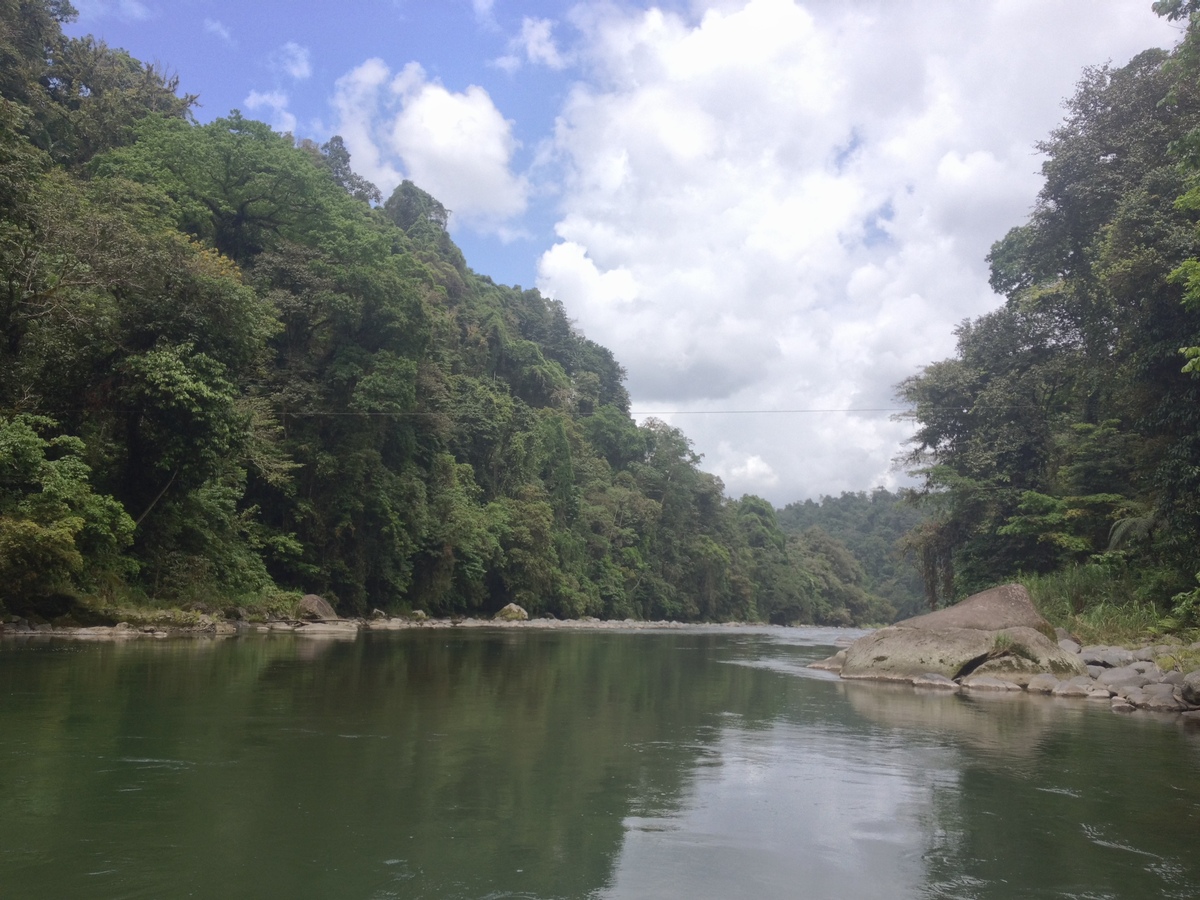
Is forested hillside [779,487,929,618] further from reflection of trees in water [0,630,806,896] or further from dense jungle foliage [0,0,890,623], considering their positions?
reflection of trees in water [0,630,806,896]

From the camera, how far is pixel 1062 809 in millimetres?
6070

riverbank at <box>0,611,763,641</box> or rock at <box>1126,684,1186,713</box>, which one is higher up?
rock at <box>1126,684,1186,713</box>

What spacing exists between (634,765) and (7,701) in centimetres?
640

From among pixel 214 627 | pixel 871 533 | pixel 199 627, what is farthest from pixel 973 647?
pixel 871 533

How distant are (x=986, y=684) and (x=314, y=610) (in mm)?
20534

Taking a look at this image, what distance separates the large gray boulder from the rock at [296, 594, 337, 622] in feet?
56.9

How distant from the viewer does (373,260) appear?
34344 millimetres

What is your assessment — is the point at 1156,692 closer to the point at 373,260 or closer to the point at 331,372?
the point at 331,372

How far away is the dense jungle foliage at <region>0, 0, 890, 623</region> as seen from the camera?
18.3 metres

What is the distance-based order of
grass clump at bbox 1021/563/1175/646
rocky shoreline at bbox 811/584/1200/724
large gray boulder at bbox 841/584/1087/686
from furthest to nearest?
1. grass clump at bbox 1021/563/1175/646
2. large gray boulder at bbox 841/584/1087/686
3. rocky shoreline at bbox 811/584/1200/724

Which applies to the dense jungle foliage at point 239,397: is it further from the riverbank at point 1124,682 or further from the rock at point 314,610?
the riverbank at point 1124,682

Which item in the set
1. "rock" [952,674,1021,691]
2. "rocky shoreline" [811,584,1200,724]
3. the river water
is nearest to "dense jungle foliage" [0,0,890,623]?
the river water

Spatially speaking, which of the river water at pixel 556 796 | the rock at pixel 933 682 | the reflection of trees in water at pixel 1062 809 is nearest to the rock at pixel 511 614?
the rock at pixel 933 682

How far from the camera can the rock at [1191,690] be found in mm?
11484
